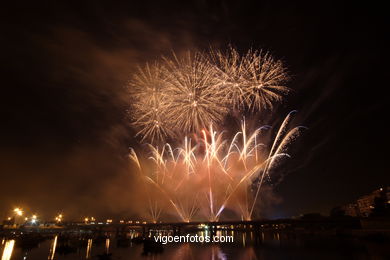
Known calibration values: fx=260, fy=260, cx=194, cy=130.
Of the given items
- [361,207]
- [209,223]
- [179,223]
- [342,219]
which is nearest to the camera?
[342,219]

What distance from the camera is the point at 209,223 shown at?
9044 cm

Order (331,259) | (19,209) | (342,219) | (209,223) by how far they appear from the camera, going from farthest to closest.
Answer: (19,209) → (209,223) → (342,219) → (331,259)

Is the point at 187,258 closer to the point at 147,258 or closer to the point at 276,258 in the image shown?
the point at 147,258

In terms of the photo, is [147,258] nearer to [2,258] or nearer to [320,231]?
[2,258]

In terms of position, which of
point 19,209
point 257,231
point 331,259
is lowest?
point 331,259

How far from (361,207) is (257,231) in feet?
354

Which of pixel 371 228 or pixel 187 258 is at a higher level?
pixel 371 228

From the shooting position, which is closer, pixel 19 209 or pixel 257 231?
pixel 257 231

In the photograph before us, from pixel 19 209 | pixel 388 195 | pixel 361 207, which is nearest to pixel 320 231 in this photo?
pixel 388 195

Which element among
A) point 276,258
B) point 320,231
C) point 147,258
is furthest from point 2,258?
point 320,231

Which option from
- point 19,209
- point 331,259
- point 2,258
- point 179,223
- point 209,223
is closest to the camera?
point 331,259

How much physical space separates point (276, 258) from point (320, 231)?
8921cm

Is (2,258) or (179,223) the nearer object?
(2,258)

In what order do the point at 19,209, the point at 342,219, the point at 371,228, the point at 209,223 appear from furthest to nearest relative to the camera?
the point at 19,209 → the point at 209,223 → the point at 342,219 → the point at 371,228
